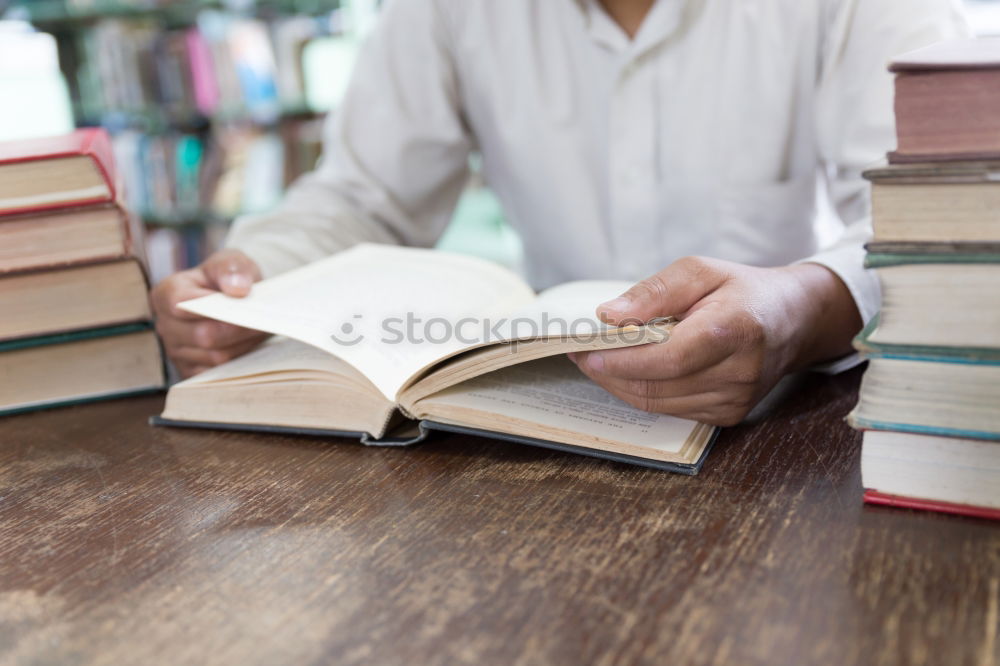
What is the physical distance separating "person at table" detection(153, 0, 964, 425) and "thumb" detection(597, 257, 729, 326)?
217mm

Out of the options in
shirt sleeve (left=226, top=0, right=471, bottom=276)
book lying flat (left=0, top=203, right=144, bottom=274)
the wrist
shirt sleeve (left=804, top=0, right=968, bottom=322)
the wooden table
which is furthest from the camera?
shirt sleeve (left=226, top=0, right=471, bottom=276)

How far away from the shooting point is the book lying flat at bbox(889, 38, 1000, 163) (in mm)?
448

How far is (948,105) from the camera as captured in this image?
1.50 feet

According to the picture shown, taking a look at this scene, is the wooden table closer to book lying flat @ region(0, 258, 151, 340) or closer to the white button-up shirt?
book lying flat @ region(0, 258, 151, 340)

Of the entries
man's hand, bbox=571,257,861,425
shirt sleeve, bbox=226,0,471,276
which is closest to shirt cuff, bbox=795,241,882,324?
man's hand, bbox=571,257,861,425

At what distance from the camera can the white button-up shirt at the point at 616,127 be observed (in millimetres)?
1068

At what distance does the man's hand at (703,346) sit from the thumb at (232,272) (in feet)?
1.19

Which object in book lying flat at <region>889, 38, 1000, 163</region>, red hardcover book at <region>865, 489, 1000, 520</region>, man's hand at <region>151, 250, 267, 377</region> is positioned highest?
book lying flat at <region>889, 38, 1000, 163</region>

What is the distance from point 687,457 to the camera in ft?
2.00

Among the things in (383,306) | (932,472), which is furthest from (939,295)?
(383,306)

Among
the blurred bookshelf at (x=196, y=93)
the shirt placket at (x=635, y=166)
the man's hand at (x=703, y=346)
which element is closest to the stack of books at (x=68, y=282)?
the man's hand at (x=703, y=346)

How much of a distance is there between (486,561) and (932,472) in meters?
0.27

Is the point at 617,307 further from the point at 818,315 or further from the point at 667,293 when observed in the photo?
the point at 818,315

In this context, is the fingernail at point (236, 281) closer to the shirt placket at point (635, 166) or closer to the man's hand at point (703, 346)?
the man's hand at point (703, 346)
